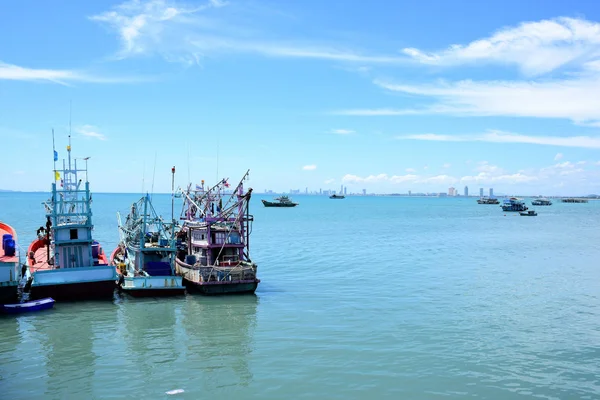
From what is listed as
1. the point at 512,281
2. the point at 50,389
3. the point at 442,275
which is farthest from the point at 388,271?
the point at 50,389

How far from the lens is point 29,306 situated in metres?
30.8

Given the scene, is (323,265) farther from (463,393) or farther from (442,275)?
(463,393)

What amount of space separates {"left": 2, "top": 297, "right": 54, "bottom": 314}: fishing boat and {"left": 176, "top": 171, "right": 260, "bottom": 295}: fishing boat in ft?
31.1

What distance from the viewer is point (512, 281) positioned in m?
42.4

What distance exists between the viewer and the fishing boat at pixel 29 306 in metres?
30.4

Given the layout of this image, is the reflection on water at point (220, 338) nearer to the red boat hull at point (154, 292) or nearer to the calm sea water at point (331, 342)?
the calm sea water at point (331, 342)

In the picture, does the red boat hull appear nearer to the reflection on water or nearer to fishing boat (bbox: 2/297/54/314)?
the reflection on water

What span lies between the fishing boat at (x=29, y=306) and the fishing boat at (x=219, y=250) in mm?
9490

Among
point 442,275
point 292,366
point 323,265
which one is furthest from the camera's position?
point 323,265

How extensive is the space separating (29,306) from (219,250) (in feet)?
42.9

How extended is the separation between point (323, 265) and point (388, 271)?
22.9 ft

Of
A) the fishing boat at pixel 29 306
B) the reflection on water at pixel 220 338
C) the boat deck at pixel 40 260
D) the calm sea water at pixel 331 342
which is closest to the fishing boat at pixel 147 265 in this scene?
the calm sea water at pixel 331 342

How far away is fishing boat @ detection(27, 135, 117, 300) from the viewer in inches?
1307

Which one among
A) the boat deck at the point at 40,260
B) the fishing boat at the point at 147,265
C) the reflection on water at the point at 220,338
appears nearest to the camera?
the reflection on water at the point at 220,338
